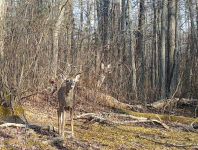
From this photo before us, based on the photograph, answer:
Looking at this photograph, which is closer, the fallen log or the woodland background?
the woodland background

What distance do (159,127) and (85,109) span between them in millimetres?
2937

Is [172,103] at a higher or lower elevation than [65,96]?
lower

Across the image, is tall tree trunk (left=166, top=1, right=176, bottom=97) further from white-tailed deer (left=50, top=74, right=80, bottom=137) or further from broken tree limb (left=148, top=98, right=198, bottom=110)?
white-tailed deer (left=50, top=74, right=80, bottom=137)

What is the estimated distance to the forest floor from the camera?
9266mm

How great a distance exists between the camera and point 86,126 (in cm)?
1196

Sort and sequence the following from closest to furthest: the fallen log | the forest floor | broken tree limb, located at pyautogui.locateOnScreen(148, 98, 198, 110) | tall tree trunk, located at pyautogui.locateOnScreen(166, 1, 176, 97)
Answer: the forest floor, the fallen log, broken tree limb, located at pyautogui.locateOnScreen(148, 98, 198, 110), tall tree trunk, located at pyautogui.locateOnScreen(166, 1, 176, 97)

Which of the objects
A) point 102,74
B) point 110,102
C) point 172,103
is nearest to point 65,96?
point 102,74

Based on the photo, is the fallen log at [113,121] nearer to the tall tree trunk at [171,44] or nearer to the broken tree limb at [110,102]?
the broken tree limb at [110,102]

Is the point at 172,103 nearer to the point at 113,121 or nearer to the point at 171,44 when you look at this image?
the point at 171,44

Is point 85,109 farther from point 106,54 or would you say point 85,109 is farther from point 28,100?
point 106,54

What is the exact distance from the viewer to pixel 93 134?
35.6ft

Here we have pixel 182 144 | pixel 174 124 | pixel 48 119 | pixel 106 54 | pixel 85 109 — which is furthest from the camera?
pixel 106 54

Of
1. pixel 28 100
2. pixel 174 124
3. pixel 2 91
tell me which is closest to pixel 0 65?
pixel 2 91

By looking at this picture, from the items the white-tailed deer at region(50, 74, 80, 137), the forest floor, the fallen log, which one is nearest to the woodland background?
the forest floor
